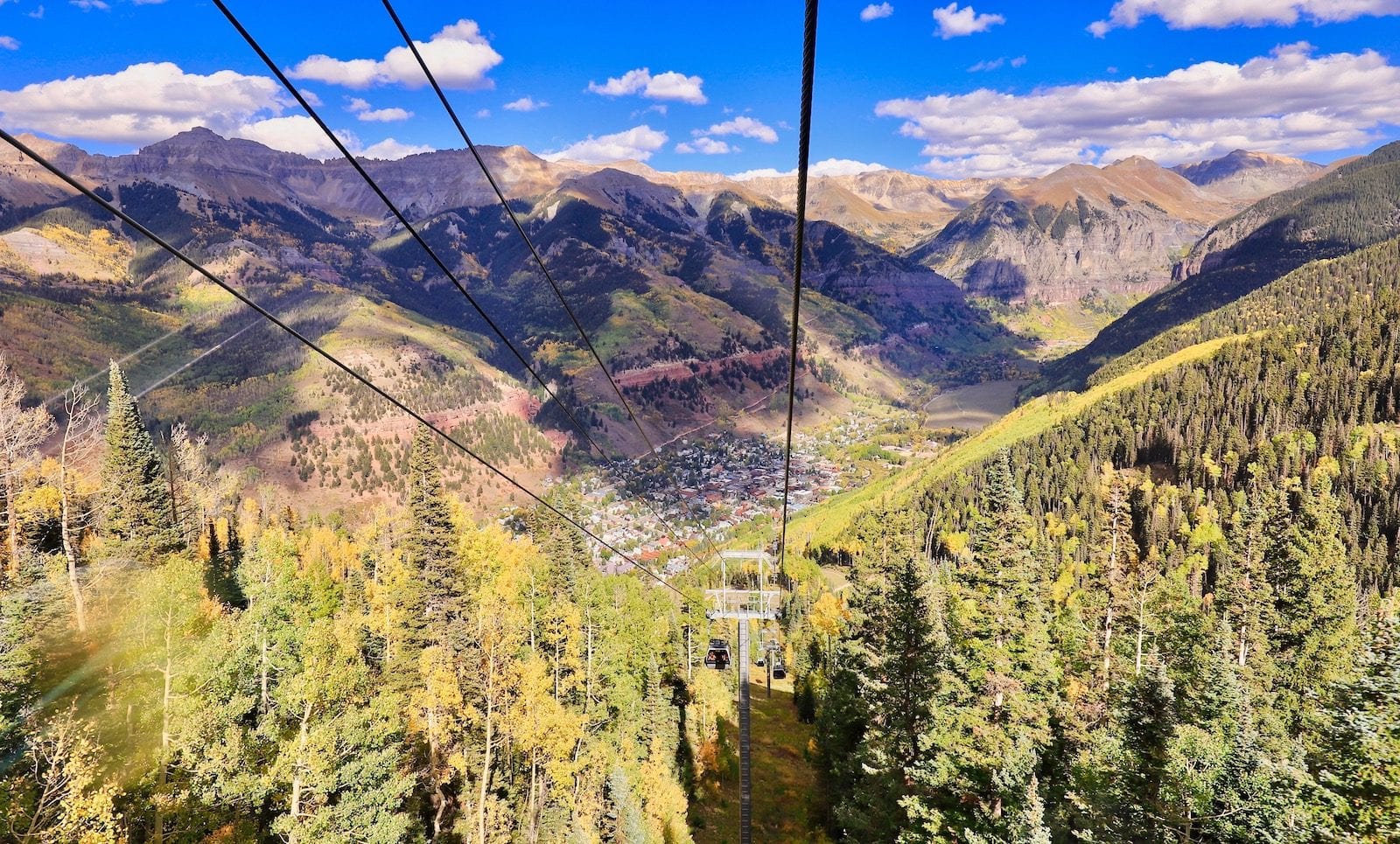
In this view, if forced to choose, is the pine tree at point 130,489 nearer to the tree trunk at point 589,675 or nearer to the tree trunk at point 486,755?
the tree trunk at point 486,755

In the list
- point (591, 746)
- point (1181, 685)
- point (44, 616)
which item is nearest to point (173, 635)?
point (44, 616)

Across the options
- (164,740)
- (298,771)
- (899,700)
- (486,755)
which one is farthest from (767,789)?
(164,740)

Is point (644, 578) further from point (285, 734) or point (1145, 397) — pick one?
point (1145, 397)

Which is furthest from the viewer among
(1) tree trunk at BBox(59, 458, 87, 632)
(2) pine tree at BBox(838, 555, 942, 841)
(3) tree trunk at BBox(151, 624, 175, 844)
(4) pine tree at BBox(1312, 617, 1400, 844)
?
(1) tree trunk at BBox(59, 458, 87, 632)

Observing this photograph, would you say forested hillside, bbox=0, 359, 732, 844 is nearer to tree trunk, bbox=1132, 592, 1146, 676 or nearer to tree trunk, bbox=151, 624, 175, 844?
tree trunk, bbox=151, 624, 175, 844

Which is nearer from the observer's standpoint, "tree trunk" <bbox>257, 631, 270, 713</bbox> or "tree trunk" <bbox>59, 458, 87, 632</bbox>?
"tree trunk" <bbox>257, 631, 270, 713</bbox>

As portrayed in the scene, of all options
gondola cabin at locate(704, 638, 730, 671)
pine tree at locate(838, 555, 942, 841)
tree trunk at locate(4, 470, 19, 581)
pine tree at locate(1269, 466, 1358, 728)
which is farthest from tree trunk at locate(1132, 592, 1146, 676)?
tree trunk at locate(4, 470, 19, 581)

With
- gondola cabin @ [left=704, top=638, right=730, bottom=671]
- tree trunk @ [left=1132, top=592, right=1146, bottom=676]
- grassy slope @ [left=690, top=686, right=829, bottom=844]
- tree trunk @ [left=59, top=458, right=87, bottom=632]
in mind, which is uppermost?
tree trunk @ [left=59, top=458, right=87, bottom=632]
